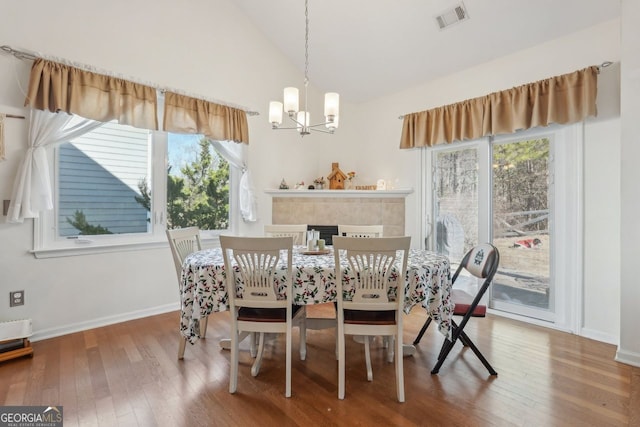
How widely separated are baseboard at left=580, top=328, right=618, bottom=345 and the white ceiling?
2.65 m

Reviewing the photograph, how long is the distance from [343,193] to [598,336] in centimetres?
295

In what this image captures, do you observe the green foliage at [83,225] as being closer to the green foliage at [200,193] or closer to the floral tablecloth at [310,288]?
the green foliage at [200,193]

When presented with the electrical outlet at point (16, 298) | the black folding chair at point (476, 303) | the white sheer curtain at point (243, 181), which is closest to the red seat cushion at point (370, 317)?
the black folding chair at point (476, 303)

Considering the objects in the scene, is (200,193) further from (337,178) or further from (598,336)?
(598,336)

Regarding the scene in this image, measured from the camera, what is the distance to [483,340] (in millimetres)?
2703

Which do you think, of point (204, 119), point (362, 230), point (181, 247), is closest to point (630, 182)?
point (362, 230)

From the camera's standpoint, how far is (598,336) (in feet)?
8.84

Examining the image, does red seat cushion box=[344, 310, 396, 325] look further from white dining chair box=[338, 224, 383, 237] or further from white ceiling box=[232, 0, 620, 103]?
white ceiling box=[232, 0, 620, 103]

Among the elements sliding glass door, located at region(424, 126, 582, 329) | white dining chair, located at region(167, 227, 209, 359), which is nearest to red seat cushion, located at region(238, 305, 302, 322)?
white dining chair, located at region(167, 227, 209, 359)

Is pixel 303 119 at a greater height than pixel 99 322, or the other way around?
pixel 303 119

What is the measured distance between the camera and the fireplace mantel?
4.18 m

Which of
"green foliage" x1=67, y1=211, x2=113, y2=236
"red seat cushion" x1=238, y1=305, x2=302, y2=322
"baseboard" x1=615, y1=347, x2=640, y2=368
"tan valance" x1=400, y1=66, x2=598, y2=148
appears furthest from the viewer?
"green foliage" x1=67, y1=211, x2=113, y2=236

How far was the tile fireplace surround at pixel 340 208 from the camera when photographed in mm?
4234

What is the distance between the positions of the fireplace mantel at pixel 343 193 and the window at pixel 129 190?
0.73 meters
